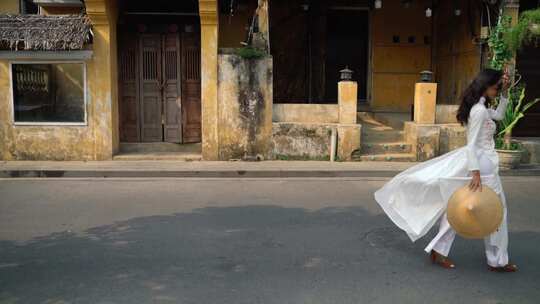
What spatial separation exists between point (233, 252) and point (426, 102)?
805 centimetres

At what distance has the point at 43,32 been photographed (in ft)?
38.5

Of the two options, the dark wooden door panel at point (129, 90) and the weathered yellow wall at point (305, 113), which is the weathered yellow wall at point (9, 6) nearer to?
the dark wooden door panel at point (129, 90)

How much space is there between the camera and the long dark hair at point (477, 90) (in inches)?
201

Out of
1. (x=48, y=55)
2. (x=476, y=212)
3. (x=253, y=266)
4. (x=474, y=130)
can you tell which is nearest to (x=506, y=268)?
(x=476, y=212)

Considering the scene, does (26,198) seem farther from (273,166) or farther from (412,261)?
(412,261)

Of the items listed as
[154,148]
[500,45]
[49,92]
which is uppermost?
[500,45]

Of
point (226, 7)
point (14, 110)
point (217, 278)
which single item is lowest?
point (217, 278)

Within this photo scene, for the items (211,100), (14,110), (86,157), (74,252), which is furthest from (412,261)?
(14,110)

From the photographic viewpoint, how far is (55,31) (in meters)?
11.8

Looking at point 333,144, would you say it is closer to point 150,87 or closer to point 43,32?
point 150,87

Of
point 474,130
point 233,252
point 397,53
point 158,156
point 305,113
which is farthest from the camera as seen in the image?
point 397,53

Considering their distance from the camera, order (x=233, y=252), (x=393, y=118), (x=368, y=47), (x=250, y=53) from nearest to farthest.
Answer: (x=233, y=252)
(x=250, y=53)
(x=393, y=118)
(x=368, y=47)

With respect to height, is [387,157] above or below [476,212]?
below

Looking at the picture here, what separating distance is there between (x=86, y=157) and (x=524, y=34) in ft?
33.3
